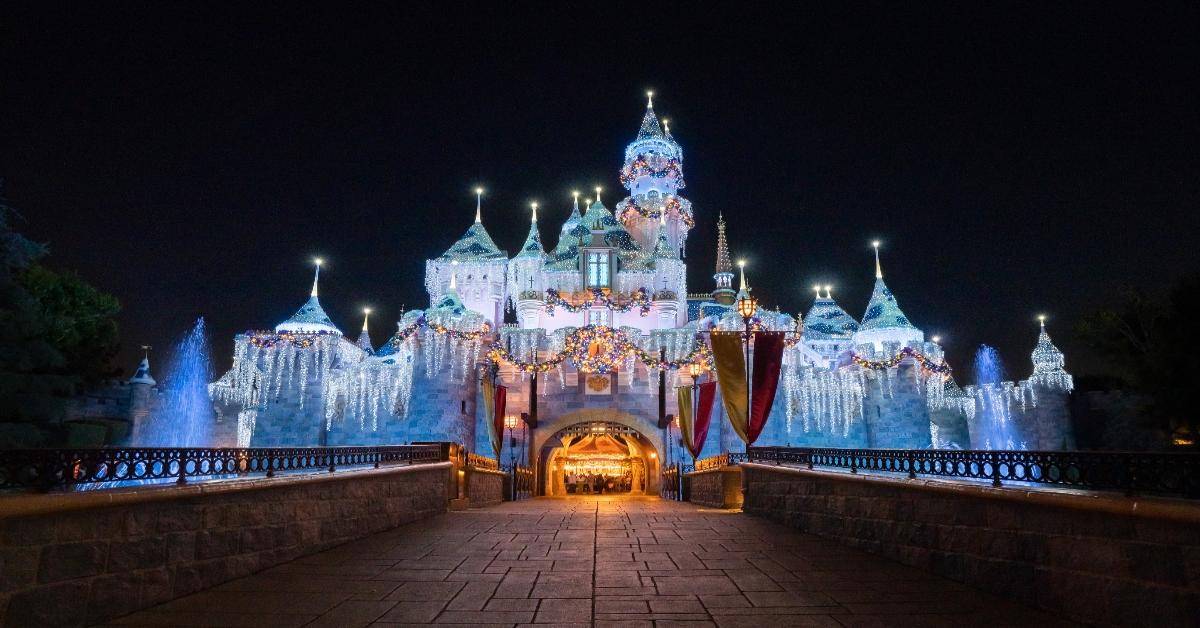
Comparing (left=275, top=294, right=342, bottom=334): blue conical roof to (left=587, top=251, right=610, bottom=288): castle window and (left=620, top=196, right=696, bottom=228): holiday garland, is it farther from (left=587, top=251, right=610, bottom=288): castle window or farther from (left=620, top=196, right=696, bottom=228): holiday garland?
(left=620, top=196, right=696, bottom=228): holiday garland

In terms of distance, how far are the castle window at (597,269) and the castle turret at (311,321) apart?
10.8 metres

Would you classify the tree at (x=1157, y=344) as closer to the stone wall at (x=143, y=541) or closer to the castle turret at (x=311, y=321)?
the stone wall at (x=143, y=541)

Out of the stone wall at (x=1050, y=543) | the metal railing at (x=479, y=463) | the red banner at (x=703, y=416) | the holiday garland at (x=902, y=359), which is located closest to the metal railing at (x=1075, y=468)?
the stone wall at (x=1050, y=543)

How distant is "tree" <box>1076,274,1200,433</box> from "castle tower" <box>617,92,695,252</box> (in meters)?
19.6

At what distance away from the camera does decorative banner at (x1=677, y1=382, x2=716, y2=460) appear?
71.1 ft

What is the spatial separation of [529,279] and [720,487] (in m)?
19.8

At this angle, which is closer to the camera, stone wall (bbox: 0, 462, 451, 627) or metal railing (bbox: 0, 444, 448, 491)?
stone wall (bbox: 0, 462, 451, 627)

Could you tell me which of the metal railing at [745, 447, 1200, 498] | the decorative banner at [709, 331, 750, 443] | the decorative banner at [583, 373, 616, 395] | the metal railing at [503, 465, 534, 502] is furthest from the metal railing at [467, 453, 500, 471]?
the metal railing at [745, 447, 1200, 498]

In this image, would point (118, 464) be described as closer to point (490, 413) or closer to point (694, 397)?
point (490, 413)

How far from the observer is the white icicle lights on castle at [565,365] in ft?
85.4

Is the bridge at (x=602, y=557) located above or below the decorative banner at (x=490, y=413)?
below

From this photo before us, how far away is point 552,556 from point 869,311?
99.6 feet

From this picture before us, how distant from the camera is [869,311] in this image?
111 feet

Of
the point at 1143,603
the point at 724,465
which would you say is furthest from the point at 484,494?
the point at 1143,603
